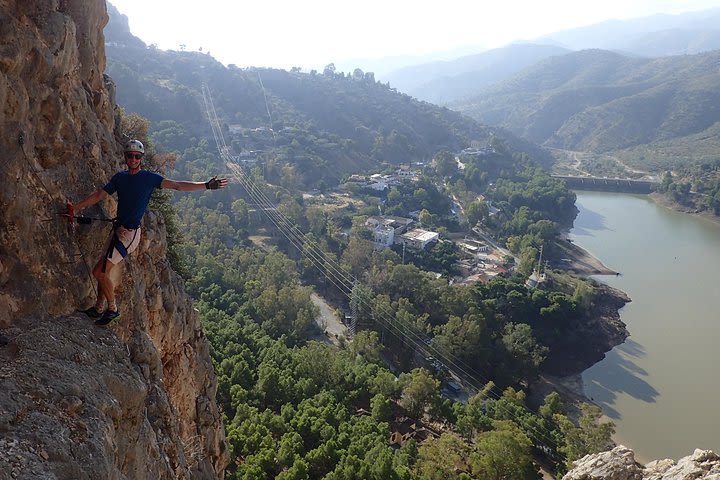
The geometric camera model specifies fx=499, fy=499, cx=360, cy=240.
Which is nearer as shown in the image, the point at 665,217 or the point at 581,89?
the point at 665,217

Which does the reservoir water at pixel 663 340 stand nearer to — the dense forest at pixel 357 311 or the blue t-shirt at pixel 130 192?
the dense forest at pixel 357 311

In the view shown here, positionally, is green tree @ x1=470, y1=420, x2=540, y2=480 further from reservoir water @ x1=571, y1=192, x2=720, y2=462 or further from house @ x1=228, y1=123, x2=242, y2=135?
house @ x1=228, y1=123, x2=242, y2=135

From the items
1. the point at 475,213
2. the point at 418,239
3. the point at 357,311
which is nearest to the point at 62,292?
the point at 357,311

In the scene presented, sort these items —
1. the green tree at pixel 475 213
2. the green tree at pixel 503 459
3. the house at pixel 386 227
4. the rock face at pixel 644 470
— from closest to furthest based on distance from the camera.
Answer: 1. the rock face at pixel 644 470
2. the green tree at pixel 503 459
3. the house at pixel 386 227
4. the green tree at pixel 475 213

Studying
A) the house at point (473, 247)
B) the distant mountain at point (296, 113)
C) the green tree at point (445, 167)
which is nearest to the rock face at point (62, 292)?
the house at point (473, 247)

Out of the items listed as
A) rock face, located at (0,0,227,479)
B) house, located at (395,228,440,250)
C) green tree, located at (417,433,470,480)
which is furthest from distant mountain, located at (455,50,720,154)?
rock face, located at (0,0,227,479)

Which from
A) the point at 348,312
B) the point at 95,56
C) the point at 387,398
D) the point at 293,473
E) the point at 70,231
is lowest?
the point at 348,312

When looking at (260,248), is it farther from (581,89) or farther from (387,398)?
(581,89)

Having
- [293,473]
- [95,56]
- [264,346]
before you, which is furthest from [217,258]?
[95,56]
